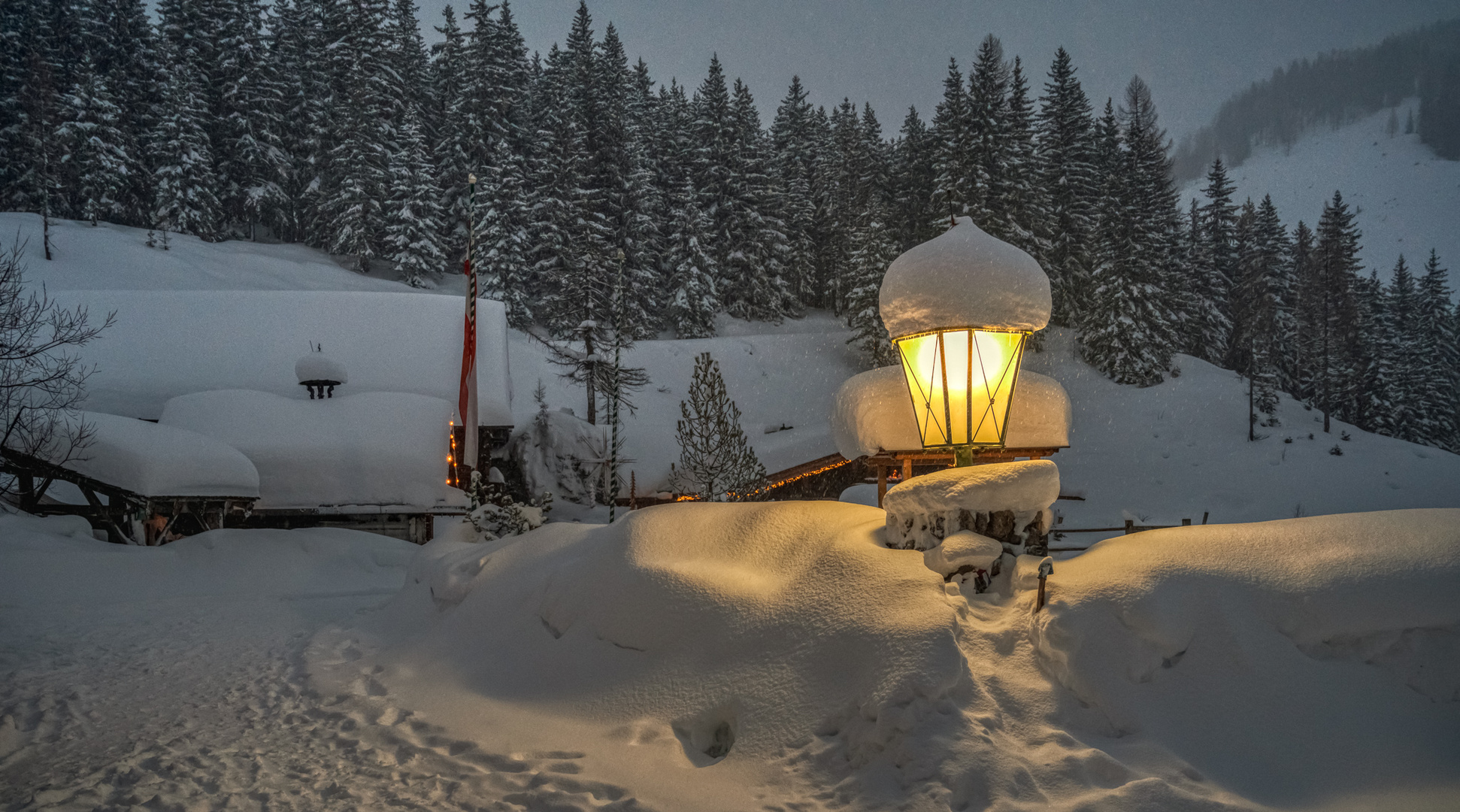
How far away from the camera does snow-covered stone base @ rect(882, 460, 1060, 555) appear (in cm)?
495

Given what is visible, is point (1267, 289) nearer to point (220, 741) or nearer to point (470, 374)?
point (470, 374)

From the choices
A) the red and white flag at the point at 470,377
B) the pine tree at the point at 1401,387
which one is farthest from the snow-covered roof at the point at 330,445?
the pine tree at the point at 1401,387

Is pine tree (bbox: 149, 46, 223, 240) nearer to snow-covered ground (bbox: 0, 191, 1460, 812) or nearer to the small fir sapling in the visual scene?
the small fir sapling

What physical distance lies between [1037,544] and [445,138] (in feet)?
141

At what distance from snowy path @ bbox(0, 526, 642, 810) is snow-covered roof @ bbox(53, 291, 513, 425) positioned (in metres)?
10.6

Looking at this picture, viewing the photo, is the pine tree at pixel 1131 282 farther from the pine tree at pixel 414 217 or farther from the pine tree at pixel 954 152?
the pine tree at pixel 414 217

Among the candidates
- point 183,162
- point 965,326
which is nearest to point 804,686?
point 965,326

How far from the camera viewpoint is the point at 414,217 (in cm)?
3956

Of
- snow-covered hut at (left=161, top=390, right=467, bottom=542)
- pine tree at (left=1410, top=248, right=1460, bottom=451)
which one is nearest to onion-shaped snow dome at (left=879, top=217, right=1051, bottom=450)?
snow-covered hut at (left=161, top=390, right=467, bottom=542)

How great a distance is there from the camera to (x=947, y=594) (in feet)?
15.4

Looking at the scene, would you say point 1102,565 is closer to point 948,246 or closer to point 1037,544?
point 1037,544

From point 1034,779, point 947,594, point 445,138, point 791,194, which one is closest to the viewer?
point 1034,779

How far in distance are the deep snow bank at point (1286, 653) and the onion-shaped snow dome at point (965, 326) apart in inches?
58.3

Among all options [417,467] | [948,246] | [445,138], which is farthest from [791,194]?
[948,246]
